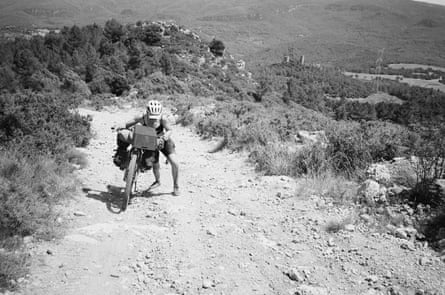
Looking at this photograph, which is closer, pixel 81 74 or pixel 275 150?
pixel 275 150

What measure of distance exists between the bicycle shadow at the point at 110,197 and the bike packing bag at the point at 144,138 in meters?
1.04

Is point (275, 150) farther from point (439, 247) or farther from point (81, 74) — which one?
point (81, 74)

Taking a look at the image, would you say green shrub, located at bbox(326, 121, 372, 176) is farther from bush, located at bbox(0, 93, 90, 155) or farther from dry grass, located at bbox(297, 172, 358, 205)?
bush, located at bbox(0, 93, 90, 155)

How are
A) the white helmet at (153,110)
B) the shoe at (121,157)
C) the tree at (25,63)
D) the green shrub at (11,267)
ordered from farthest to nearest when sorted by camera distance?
the tree at (25,63), the shoe at (121,157), the white helmet at (153,110), the green shrub at (11,267)

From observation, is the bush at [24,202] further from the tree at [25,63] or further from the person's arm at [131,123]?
the tree at [25,63]

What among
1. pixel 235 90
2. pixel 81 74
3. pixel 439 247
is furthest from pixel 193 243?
pixel 235 90

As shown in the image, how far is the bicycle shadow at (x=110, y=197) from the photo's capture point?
16.2ft

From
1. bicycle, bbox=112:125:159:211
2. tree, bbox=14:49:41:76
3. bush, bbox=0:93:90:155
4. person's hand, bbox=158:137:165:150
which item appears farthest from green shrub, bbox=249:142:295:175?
tree, bbox=14:49:41:76

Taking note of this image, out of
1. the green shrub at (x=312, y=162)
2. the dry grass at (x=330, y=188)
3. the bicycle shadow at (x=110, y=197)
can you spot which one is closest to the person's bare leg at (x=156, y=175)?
the bicycle shadow at (x=110, y=197)

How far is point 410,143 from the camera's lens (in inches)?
245

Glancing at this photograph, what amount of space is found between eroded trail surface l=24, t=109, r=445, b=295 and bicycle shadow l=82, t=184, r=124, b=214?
0.6 inches

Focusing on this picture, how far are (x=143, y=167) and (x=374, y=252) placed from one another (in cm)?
350

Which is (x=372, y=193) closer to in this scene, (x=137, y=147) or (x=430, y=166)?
(x=430, y=166)

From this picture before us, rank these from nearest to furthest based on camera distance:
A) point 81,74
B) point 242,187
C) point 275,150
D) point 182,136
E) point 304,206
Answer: point 304,206 → point 242,187 → point 275,150 → point 182,136 → point 81,74
